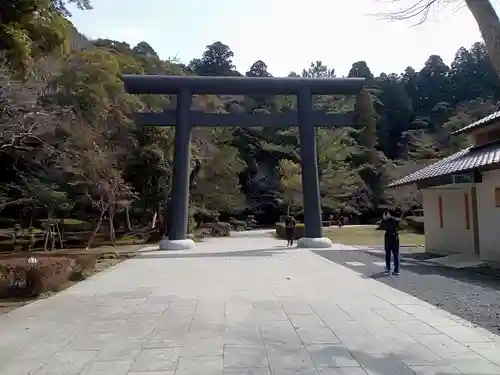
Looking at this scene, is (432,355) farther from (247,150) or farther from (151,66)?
(247,150)

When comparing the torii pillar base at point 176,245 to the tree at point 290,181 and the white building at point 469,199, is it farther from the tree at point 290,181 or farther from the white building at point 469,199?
the tree at point 290,181

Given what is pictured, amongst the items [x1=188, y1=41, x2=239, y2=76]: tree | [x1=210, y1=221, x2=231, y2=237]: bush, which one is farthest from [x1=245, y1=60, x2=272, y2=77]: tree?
[x1=210, y1=221, x2=231, y2=237]: bush

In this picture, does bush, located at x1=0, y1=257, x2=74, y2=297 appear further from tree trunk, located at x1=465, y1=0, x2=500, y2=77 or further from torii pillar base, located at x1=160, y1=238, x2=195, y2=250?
torii pillar base, located at x1=160, y1=238, x2=195, y2=250

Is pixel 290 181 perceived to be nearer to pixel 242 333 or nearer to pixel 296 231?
pixel 296 231

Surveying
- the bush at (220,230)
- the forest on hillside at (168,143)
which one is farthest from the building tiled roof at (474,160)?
the bush at (220,230)

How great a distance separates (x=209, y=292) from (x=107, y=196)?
18.2m

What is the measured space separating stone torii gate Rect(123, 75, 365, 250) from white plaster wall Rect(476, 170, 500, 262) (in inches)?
310

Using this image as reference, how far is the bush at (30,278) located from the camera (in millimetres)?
9984

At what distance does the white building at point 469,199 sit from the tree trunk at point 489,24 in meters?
8.55

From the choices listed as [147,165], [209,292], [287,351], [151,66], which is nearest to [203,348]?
[287,351]

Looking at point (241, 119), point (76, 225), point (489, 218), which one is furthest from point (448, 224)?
point (76, 225)

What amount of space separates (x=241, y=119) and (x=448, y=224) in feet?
32.4

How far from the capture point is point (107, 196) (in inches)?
1041

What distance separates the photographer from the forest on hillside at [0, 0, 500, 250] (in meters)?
20.9
